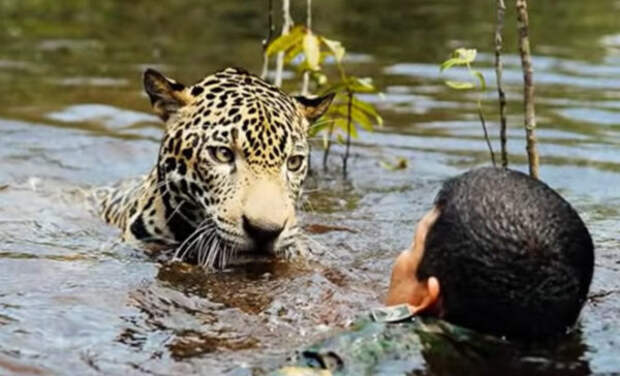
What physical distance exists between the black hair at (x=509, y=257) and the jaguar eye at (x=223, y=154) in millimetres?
2030

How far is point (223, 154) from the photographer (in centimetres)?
702

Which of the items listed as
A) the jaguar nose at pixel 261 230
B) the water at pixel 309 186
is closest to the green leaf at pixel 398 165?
the water at pixel 309 186

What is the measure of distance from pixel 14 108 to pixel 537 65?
19.8 ft

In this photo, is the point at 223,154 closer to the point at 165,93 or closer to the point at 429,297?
the point at 165,93

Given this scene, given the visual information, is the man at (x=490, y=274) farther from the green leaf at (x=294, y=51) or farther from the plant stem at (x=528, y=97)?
the green leaf at (x=294, y=51)

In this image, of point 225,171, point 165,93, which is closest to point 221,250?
point 225,171

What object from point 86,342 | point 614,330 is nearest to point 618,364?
point 614,330

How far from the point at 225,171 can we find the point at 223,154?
4.9 inches

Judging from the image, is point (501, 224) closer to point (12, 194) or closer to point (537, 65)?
point (12, 194)

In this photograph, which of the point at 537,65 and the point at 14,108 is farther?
the point at 537,65

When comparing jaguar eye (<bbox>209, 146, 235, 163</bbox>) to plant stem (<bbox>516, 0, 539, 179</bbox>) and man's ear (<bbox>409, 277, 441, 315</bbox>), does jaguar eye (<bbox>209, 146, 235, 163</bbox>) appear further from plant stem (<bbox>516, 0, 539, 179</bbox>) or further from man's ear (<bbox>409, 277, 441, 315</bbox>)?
man's ear (<bbox>409, 277, 441, 315</bbox>)

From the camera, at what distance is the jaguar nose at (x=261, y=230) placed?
6.41 meters

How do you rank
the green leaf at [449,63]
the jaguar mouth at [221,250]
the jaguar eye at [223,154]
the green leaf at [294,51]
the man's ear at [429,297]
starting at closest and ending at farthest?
the man's ear at [429,297] → the jaguar mouth at [221,250] → the jaguar eye at [223,154] → the green leaf at [449,63] → the green leaf at [294,51]

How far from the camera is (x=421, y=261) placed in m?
5.29
